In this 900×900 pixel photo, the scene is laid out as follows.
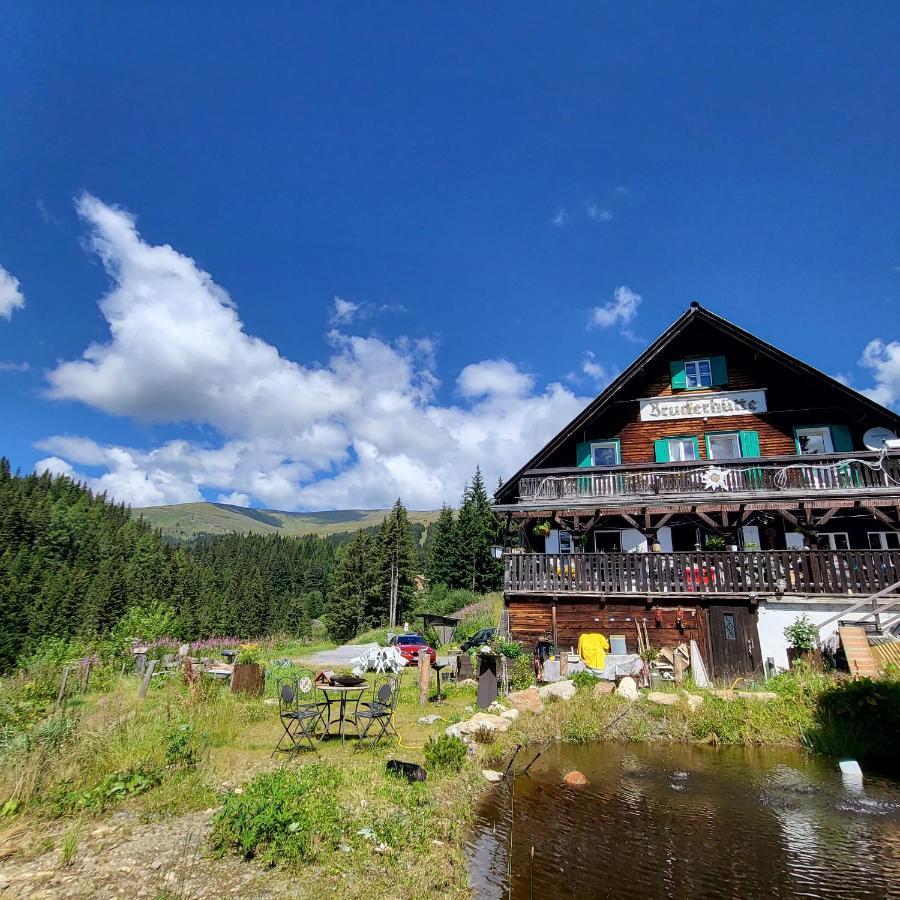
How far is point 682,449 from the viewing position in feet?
67.9

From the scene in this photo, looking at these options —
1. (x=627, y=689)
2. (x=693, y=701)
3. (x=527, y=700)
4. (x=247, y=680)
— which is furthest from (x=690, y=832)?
(x=247, y=680)

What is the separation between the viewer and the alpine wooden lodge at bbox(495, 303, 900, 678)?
53.1 ft

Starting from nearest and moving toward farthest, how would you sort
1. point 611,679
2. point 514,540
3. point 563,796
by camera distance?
point 563,796, point 611,679, point 514,540

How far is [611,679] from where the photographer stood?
599 inches

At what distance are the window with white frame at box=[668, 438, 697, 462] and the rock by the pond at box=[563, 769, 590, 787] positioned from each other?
14.1 m

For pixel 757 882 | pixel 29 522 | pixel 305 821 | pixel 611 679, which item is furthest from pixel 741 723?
pixel 29 522

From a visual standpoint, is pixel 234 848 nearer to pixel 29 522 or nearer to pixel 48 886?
pixel 48 886

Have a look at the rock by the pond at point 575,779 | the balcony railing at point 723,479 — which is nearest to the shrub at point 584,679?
the rock by the pond at point 575,779

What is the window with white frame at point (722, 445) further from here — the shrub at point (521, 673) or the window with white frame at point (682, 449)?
the shrub at point (521, 673)

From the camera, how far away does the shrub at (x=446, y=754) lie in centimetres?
899

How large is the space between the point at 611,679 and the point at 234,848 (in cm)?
1170

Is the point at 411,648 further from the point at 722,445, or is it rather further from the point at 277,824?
the point at 277,824

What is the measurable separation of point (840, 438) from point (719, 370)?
4.74m

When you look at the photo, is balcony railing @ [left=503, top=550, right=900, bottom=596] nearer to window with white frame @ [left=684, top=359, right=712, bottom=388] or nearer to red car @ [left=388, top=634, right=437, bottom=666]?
window with white frame @ [left=684, top=359, right=712, bottom=388]
